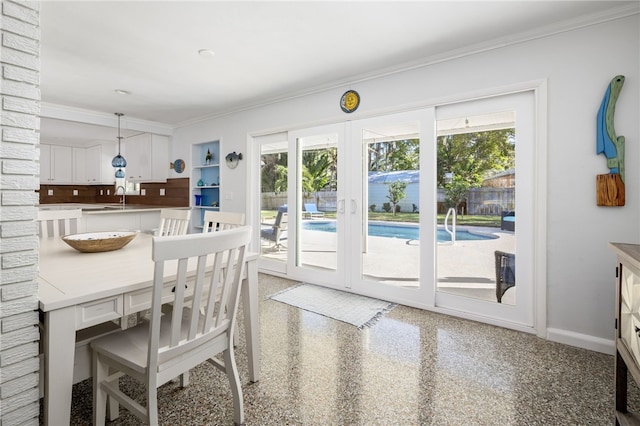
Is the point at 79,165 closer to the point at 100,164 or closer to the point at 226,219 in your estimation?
the point at 100,164

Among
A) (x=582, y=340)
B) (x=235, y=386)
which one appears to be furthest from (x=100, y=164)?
(x=582, y=340)

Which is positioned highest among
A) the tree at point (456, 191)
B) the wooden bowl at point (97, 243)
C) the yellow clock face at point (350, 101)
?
the yellow clock face at point (350, 101)

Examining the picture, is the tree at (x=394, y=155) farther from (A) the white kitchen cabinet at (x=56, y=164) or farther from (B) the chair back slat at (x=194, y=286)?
(A) the white kitchen cabinet at (x=56, y=164)

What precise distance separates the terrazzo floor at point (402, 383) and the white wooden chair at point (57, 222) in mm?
1593

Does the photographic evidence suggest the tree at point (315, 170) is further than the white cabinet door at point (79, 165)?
No

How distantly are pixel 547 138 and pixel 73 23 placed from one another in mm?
3716

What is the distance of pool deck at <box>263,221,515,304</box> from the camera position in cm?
272

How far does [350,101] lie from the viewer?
3.38 meters

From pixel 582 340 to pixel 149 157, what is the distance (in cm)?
626

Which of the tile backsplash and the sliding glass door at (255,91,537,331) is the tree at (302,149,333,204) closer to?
the sliding glass door at (255,91,537,331)

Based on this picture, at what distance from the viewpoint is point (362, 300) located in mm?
3258

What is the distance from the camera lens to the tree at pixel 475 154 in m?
2.62

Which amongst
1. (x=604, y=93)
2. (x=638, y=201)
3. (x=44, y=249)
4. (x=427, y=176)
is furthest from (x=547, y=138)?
(x=44, y=249)

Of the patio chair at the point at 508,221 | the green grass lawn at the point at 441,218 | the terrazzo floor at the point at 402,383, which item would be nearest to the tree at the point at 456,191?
the green grass lawn at the point at 441,218
